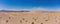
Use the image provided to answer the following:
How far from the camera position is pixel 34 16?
118 cm

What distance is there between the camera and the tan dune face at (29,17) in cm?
116

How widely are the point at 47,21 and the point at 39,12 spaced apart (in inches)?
7.4

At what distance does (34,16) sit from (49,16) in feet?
0.78

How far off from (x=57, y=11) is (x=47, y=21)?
0.77ft

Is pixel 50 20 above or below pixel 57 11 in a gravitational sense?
below

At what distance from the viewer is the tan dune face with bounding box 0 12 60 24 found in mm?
1158

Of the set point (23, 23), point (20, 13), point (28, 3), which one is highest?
point (28, 3)

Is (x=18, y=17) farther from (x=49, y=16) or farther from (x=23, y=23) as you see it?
(x=49, y=16)

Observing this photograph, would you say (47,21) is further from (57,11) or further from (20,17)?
(20,17)

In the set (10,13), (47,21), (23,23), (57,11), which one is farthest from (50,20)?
(10,13)

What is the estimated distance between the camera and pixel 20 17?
118cm

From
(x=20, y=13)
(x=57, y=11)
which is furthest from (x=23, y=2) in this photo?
(x=57, y=11)

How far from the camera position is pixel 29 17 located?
46.2 inches

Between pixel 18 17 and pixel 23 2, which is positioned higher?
pixel 23 2
